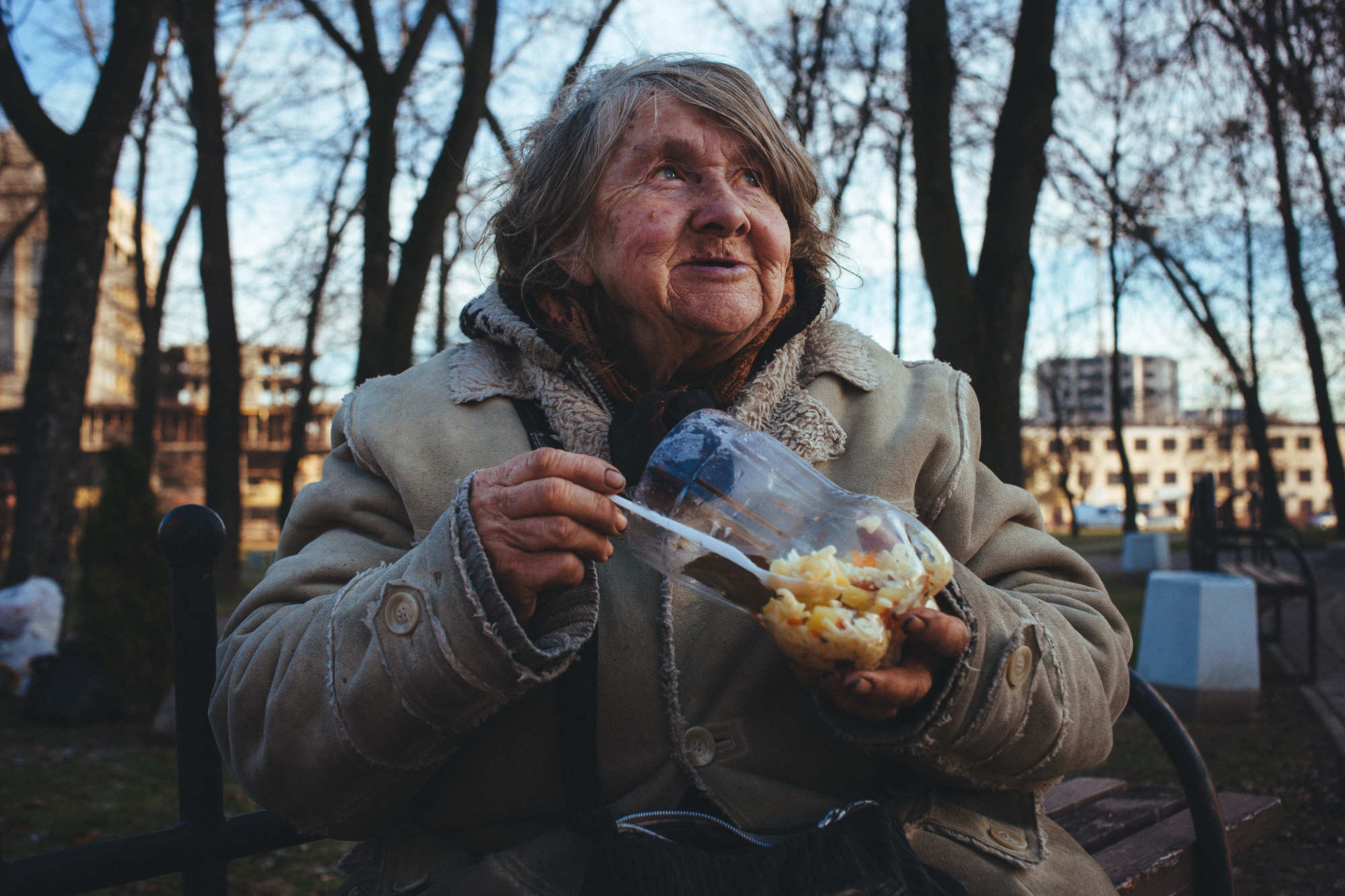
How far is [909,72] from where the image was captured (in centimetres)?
634

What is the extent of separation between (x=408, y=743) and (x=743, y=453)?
0.67m

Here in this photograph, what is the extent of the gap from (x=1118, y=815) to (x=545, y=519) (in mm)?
2009

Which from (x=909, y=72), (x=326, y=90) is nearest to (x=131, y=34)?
(x=326, y=90)

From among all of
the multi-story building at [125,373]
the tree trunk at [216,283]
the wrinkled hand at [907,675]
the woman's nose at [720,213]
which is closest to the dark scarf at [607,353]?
the woman's nose at [720,213]

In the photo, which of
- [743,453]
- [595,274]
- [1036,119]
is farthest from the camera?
[1036,119]

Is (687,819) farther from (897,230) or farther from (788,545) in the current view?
(897,230)

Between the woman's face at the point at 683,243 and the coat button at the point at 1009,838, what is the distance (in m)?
1.04

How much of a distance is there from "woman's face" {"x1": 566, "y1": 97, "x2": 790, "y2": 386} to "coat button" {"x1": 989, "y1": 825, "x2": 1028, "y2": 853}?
1.04 meters

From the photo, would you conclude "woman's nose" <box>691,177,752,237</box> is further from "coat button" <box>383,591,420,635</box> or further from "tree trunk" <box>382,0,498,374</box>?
"tree trunk" <box>382,0,498,374</box>

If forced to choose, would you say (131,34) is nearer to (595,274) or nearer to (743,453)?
(595,274)

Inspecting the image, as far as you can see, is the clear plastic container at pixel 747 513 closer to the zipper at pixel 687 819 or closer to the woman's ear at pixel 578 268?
the zipper at pixel 687 819

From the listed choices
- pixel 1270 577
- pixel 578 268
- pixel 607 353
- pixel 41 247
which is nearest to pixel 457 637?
pixel 607 353

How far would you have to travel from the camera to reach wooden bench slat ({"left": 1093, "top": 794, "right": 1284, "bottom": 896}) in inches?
84.5

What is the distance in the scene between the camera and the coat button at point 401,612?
1412 millimetres
